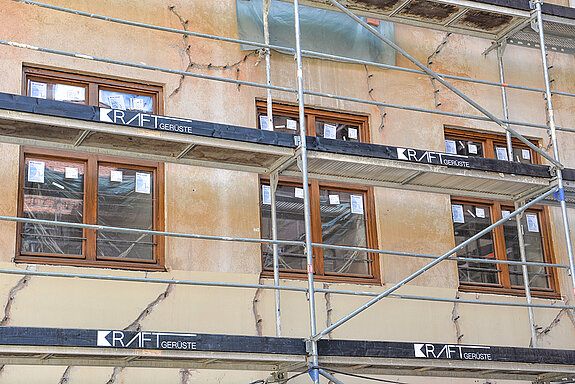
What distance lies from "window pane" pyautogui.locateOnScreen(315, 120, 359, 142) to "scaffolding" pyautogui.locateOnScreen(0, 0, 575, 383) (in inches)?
35.2

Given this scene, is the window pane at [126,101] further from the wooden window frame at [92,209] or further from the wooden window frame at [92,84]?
the wooden window frame at [92,209]

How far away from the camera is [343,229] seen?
35.0 feet

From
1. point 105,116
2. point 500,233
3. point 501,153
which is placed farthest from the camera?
point 501,153

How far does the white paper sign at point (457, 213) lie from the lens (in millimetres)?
11299

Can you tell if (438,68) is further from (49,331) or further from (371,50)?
(49,331)

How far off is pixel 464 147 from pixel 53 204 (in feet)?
17.4

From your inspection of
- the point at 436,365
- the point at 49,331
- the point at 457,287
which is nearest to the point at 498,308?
the point at 457,287

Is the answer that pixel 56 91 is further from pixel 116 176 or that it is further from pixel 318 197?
pixel 318 197

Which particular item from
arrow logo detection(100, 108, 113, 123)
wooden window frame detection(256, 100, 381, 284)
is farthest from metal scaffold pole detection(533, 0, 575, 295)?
arrow logo detection(100, 108, 113, 123)

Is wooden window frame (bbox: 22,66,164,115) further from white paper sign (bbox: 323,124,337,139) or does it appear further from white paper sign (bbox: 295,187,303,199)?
white paper sign (bbox: 323,124,337,139)

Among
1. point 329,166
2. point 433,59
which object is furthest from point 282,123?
point 433,59

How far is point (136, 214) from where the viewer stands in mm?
9672

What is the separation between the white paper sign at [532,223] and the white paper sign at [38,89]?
6280mm

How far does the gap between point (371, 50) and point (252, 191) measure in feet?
8.25
